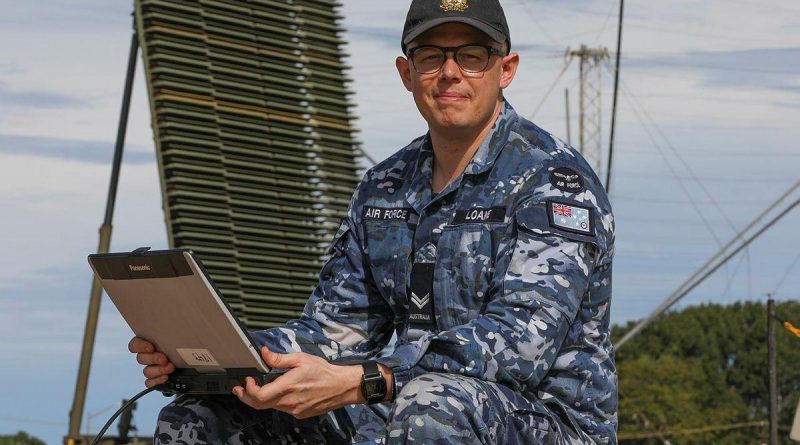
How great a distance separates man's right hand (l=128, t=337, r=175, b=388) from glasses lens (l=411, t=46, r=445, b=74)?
107cm

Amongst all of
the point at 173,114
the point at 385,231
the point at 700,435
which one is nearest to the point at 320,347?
the point at 385,231

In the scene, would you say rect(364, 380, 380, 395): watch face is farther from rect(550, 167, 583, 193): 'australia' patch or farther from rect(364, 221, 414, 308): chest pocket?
rect(550, 167, 583, 193): 'australia' patch

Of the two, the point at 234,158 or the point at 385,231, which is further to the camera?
the point at 234,158

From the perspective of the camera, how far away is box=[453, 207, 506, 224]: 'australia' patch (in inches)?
161

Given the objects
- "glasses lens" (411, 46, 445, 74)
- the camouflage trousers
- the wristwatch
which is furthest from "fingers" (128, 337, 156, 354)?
"glasses lens" (411, 46, 445, 74)

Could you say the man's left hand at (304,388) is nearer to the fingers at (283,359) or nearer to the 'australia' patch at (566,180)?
the fingers at (283,359)

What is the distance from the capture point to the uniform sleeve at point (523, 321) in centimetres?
379

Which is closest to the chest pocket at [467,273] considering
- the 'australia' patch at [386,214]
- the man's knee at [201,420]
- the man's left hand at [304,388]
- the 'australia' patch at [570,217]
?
the 'australia' patch at [570,217]

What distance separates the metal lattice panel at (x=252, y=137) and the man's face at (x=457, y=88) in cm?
1418

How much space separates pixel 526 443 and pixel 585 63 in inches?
1847

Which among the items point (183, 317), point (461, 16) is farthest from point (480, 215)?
point (183, 317)

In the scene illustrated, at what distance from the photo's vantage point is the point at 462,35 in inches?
165

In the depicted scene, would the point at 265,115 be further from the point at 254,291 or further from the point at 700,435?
the point at 700,435

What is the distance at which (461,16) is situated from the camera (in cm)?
412
